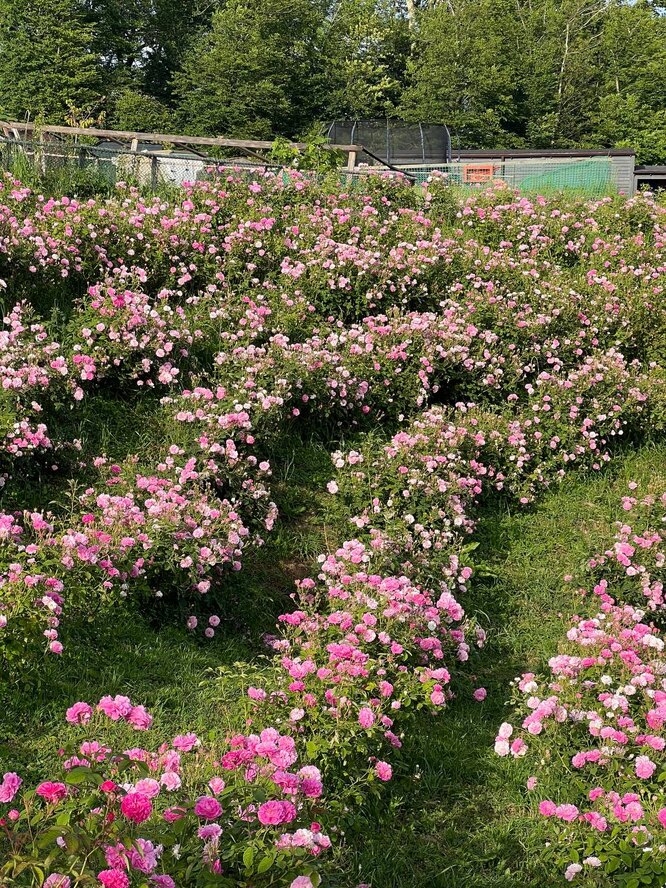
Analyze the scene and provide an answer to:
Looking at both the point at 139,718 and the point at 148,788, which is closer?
the point at 148,788

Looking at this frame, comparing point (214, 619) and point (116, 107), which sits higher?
point (116, 107)

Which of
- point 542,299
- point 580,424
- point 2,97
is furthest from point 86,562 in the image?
point 2,97

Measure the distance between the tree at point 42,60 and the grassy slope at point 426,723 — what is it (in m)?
32.8

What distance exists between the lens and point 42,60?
112 ft

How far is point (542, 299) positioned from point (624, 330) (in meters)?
0.76

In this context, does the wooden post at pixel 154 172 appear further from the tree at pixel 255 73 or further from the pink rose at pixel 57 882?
the tree at pixel 255 73

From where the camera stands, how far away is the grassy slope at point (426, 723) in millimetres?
2943

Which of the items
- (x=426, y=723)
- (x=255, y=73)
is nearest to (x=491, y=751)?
(x=426, y=723)

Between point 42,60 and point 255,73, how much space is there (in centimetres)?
840

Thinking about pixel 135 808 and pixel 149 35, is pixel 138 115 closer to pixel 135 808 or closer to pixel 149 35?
pixel 149 35

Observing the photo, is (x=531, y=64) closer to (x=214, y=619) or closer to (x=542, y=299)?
(x=542, y=299)

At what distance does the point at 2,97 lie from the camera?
113 feet

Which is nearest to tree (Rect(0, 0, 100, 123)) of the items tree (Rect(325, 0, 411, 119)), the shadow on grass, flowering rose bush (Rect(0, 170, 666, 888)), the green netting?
tree (Rect(325, 0, 411, 119))

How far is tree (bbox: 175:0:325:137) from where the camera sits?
35719 millimetres
